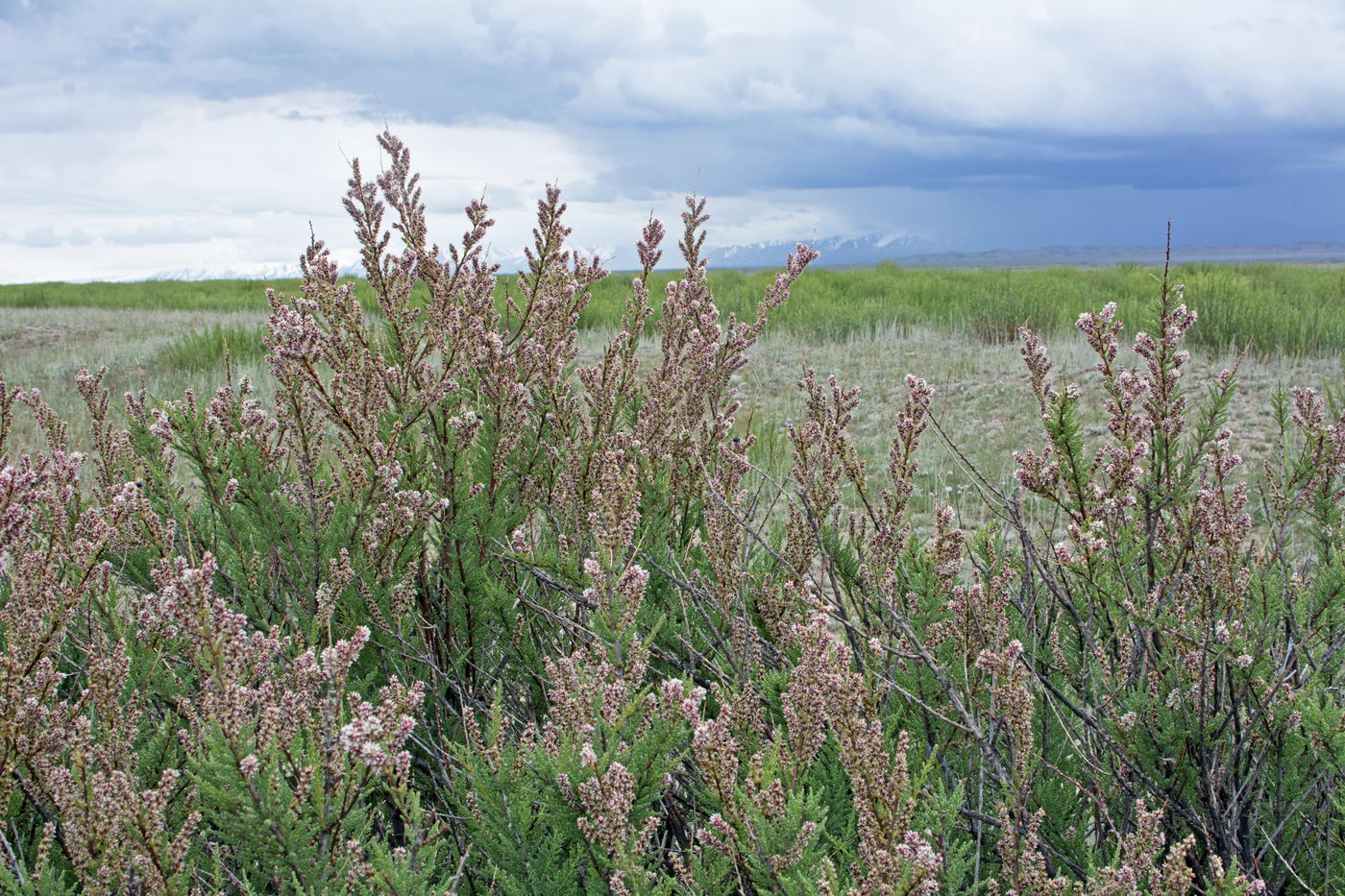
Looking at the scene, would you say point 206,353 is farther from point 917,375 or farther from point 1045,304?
point 1045,304

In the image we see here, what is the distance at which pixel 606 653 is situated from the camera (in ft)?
5.65

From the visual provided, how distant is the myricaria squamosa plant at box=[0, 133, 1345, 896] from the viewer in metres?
1.31

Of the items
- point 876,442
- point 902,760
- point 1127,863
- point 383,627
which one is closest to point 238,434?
point 383,627

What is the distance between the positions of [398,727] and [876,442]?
6.96 metres

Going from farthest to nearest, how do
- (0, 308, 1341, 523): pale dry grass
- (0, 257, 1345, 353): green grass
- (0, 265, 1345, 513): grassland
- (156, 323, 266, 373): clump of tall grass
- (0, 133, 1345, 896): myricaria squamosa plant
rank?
(156, 323, 266, 373): clump of tall grass, (0, 257, 1345, 353): green grass, (0, 265, 1345, 513): grassland, (0, 308, 1341, 523): pale dry grass, (0, 133, 1345, 896): myricaria squamosa plant

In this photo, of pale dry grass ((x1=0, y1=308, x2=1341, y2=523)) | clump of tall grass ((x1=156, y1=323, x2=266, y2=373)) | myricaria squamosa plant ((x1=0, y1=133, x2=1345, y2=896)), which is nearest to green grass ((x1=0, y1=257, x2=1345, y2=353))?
pale dry grass ((x1=0, y1=308, x2=1341, y2=523))

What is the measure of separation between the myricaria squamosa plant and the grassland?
5.75ft

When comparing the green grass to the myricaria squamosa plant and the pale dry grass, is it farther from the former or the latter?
the myricaria squamosa plant

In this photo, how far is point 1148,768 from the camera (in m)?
1.80

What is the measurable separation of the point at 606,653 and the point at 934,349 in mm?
10873

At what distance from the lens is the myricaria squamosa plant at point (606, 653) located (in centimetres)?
131

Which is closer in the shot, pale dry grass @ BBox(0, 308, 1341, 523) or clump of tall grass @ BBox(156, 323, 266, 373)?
pale dry grass @ BBox(0, 308, 1341, 523)

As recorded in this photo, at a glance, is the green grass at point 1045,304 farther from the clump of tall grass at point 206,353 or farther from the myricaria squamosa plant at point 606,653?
the clump of tall grass at point 206,353

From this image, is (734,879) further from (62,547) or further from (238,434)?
(238,434)
